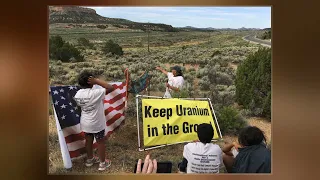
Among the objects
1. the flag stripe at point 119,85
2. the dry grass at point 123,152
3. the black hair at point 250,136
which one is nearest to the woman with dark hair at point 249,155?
the black hair at point 250,136

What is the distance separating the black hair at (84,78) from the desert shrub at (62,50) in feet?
0.57

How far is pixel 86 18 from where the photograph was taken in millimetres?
4516

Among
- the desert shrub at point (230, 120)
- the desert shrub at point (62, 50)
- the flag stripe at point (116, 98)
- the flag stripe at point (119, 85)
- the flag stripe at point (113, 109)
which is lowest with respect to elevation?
the desert shrub at point (230, 120)

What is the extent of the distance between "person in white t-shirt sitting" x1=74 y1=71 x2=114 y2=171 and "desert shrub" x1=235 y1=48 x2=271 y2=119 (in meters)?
1.55

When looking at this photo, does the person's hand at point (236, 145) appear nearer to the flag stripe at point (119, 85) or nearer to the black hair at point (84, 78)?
the flag stripe at point (119, 85)

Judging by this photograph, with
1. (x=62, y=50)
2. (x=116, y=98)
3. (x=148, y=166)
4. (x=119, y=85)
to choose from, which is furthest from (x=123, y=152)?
(x=62, y=50)

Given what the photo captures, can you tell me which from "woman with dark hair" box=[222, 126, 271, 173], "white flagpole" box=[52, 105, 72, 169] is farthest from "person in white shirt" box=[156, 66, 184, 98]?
"white flagpole" box=[52, 105, 72, 169]

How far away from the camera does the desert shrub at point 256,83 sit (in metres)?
4.46

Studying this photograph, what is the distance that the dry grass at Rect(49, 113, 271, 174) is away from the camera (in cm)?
446

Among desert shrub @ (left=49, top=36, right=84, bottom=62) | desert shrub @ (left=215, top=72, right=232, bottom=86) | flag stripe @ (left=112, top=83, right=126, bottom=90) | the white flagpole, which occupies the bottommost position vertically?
the white flagpole

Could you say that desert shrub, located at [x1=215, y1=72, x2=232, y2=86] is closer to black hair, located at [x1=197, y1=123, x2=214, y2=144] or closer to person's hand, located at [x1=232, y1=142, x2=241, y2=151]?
black hair, located at [x1=197, y1=123, x2=214, y2=144]

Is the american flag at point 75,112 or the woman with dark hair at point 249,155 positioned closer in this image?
the woman with dark hair at point 249,155
